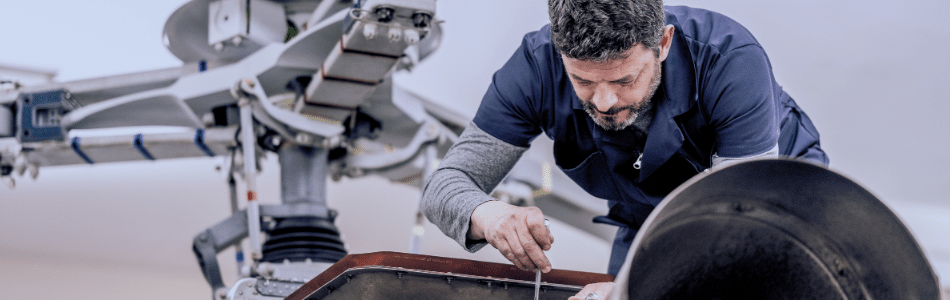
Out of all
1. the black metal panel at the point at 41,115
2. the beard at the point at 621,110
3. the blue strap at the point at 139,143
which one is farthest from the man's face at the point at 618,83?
the black metal panel at the point at 41,115

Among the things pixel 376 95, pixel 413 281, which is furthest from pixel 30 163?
pixel 413 281

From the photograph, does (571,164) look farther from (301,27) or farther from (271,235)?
(301,27)

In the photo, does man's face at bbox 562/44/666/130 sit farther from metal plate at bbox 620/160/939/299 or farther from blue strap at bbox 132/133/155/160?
blue strap at bbox 132/133/155/160

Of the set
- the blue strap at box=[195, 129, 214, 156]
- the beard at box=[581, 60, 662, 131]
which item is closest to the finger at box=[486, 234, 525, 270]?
the beard at box=[581, 60, 662, 131]

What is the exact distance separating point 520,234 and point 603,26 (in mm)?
301

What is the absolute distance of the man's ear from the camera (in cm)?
114

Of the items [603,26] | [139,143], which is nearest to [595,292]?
[603,26]

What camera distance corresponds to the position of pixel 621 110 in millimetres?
1205

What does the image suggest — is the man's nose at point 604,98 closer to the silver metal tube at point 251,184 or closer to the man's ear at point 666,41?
the man's ear at point 666,41

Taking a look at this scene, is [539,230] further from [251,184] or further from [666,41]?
[251,184]

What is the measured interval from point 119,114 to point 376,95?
116 centimetres

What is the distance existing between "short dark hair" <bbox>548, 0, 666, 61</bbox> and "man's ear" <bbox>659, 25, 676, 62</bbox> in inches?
2.5

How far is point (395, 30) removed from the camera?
2.43 meters

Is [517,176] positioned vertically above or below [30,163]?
below
